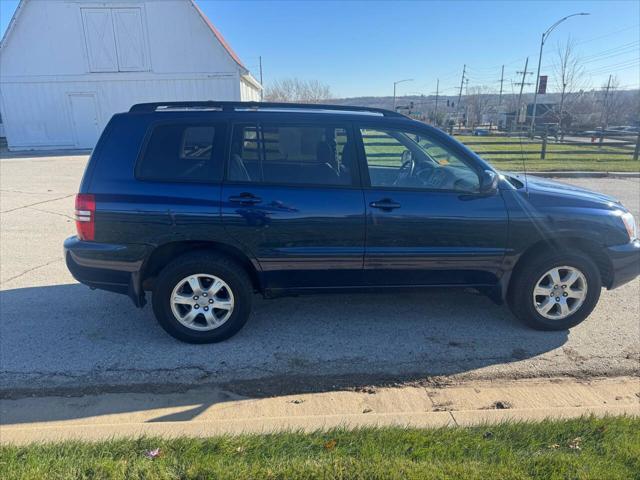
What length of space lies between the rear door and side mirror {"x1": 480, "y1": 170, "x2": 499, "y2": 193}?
100cm

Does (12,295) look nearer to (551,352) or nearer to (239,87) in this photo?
(551,352)

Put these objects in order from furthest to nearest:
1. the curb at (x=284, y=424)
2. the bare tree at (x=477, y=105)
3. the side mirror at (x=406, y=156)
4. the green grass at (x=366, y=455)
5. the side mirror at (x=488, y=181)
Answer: the bare tree at (x=477, y=105), the side mirror at (x=406, y=156), the side mirror at (x=488, y=181), the curb at (x=284, y=424), the green grass at (x=366, y=455)

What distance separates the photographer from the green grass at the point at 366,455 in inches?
83.7

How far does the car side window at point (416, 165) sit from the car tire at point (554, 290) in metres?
0.91

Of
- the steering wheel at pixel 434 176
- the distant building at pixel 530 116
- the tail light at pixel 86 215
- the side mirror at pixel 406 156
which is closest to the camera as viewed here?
the tail light at pixel 86 215

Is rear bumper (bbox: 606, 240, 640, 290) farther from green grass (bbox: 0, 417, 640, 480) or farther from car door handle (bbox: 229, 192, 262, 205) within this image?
car door handle (bbox: 229, 192, 262, 205)

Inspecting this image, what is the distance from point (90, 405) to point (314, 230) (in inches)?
78.8

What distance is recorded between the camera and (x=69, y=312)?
4082mm

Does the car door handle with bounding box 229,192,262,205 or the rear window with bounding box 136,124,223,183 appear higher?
the rear window with bounding box 136,124,223,183

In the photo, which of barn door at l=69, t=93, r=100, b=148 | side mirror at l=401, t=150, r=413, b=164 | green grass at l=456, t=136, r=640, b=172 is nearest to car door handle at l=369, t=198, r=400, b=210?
side mirror at l=401, t=150, r=413, b=164

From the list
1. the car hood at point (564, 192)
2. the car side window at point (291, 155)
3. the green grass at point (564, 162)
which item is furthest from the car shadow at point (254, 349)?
the green grass at point (564, 162)

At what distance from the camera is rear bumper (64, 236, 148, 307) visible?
334 cm

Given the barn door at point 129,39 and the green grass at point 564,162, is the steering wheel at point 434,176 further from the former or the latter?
the barn door at point 129,39

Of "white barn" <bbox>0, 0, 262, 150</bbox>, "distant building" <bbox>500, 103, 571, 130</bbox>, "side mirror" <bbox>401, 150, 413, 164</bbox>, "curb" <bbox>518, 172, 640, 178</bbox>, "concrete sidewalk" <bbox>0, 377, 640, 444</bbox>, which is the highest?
"white barn" <bbox>0, 0, 262, 150</bbox>
